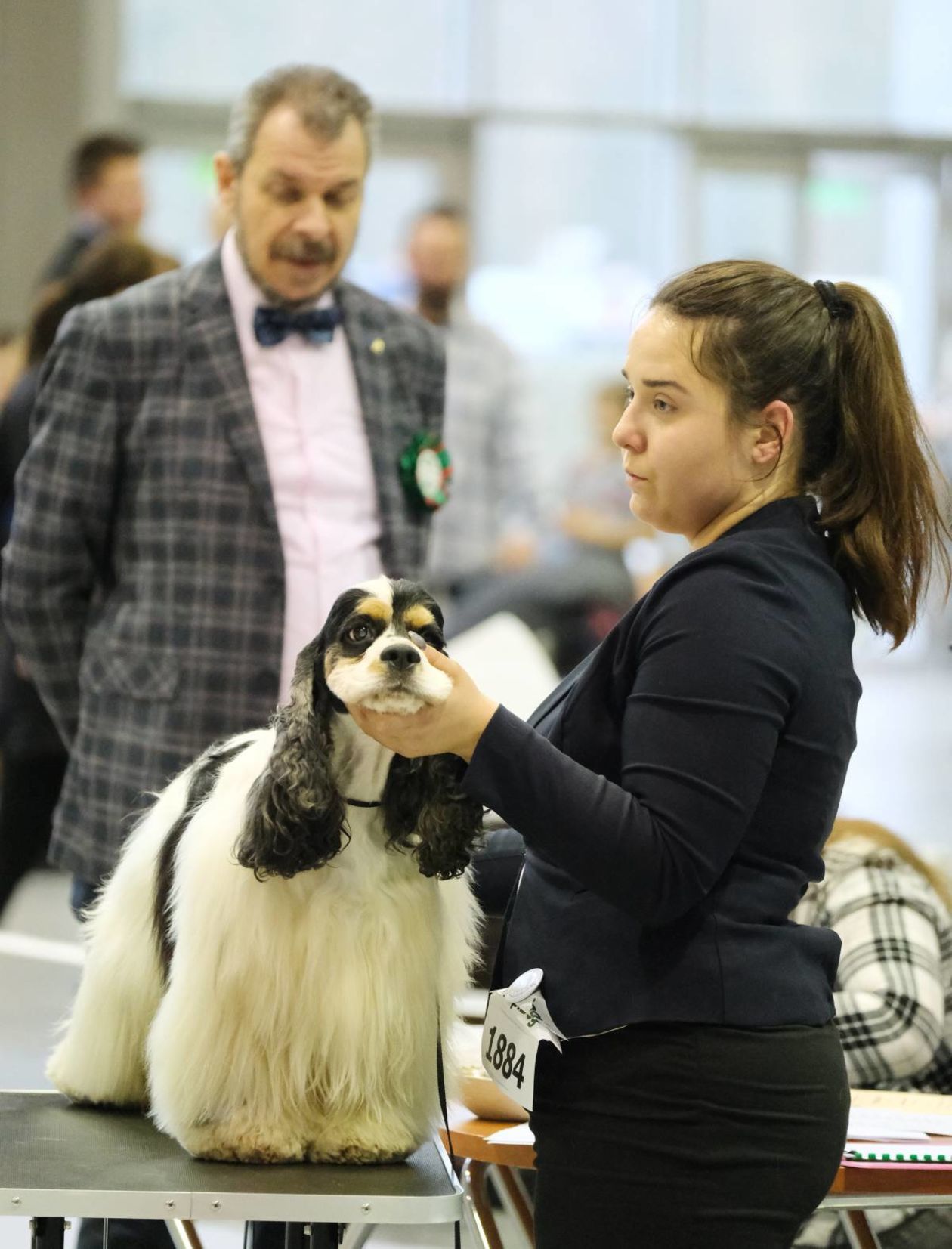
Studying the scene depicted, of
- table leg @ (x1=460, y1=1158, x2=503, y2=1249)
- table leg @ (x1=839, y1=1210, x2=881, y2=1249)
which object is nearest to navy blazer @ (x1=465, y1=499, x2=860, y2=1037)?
table leg @ (x1=460, y1=1158, x2=503, y2=1249)

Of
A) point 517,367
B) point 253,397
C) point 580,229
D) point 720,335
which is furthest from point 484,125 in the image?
point 720,335

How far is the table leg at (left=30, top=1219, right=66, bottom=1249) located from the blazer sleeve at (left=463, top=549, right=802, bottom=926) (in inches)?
28.1

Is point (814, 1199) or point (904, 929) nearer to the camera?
point (814, 1199)

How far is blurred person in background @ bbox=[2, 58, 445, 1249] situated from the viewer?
2828 millimetres

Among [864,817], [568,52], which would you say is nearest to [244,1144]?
[864,817]

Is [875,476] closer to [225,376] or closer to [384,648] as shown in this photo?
[384,648]

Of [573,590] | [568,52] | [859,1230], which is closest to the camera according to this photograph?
[859,1230]

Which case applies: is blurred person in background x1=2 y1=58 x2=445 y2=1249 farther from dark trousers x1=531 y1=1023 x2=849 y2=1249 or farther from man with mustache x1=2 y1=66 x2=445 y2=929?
dark trousers x1=531 y1=1023 x2=849 y2=1249

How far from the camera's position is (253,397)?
2914 millimetres

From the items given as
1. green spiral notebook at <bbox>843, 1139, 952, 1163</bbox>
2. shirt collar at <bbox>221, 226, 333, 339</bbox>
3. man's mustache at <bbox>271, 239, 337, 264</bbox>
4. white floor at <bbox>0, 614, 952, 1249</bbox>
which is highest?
man's mustache at <bbox>271, 239, 337, 264</bbox>

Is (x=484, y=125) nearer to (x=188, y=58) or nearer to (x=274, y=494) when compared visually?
(x=188, y=58)

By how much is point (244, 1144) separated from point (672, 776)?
0.71m

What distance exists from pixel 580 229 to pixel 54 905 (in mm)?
6866

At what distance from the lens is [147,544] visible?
285 centimetres
